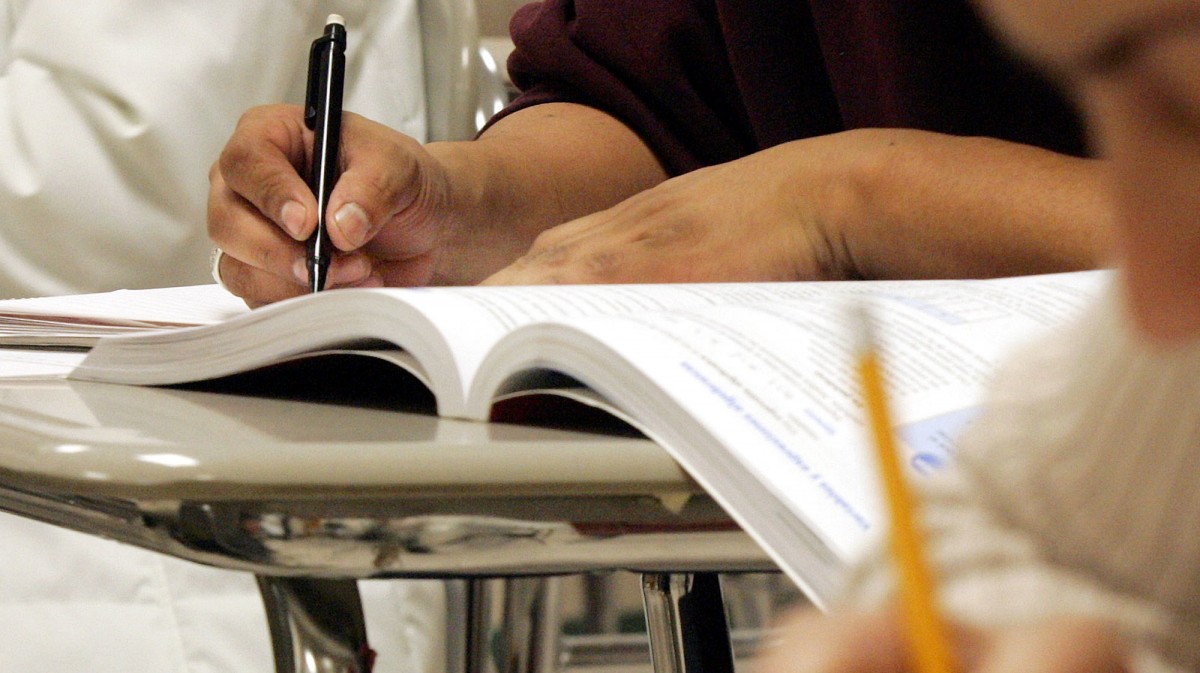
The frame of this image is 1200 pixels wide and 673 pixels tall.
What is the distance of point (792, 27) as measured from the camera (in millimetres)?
889

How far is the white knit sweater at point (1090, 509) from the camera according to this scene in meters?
0.12

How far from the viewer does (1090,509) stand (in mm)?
129

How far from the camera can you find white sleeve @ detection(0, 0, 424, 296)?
3.79ft

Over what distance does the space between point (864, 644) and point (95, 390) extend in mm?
312

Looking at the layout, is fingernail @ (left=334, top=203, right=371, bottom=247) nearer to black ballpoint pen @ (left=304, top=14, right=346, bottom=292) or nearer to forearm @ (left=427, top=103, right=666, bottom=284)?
black ballpoint pen @ (left=304, top=14, right=346, bottom=292)

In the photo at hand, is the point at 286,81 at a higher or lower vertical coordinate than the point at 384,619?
higher

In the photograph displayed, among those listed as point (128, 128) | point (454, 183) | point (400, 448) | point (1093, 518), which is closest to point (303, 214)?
point (454, 183)

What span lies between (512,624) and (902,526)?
717 mm

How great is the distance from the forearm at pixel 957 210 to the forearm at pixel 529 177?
0.30 metres

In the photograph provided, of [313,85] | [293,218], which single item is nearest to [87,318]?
[293,218]

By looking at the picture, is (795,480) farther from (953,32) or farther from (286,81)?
(286,81)

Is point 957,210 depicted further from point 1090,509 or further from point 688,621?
point 1090,509

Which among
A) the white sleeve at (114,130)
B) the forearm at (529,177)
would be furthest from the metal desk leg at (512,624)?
the white sleeve at (114,130)

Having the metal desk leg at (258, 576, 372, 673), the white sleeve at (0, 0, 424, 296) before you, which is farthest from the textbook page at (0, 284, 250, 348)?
the white sleeve at (0, 0, 424, 296)
